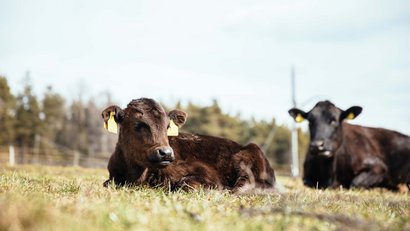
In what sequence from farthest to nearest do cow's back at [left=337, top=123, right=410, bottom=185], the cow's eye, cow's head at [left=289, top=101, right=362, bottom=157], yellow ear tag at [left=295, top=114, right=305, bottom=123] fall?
yellow ear tag at [left=295, top=114, right=305, bottom=123] → cow's back at [left=337, top=123, right=410, bottom=185] → cow's head at [left=289, top=101, right=362, bottom=157] → the cow's eye

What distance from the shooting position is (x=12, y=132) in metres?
51.8

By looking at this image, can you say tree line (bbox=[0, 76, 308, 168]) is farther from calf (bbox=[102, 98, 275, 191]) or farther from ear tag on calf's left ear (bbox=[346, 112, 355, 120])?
calf (bbox=[102, 98, 275, 191])

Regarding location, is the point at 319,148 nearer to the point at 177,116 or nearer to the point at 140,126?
the point at 177,116

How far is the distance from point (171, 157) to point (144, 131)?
29.3 inches

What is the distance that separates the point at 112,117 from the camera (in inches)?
283

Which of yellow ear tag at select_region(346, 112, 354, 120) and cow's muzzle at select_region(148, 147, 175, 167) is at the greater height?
yellow ear tag at select_region(346, 112, 354, 120)

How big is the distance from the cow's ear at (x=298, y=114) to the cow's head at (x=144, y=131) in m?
6.33

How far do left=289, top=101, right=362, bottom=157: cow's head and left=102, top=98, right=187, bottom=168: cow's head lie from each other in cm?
527

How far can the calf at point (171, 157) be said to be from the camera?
6.67 metres

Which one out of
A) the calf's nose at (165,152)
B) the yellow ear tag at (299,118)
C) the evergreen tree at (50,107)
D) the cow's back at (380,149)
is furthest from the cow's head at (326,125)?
the evergreen tree at (50,107)

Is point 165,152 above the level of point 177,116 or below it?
below

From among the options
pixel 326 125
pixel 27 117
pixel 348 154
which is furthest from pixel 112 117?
pixel 27 117

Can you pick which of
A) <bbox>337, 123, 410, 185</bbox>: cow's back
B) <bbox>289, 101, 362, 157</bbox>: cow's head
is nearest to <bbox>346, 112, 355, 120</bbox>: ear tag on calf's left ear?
<bbox>289, 101, 362, 157</bbox>: cow's head

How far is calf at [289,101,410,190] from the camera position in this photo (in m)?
11.8
